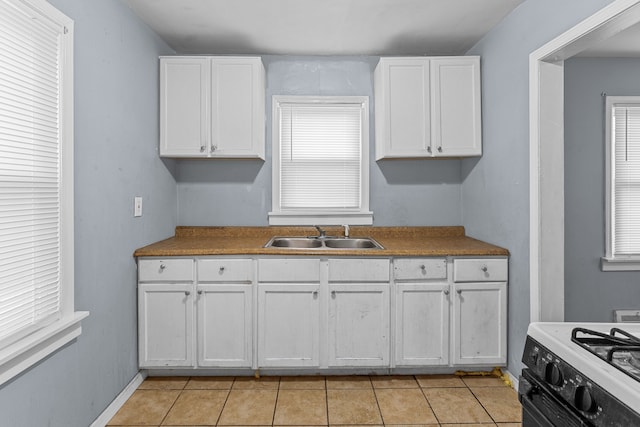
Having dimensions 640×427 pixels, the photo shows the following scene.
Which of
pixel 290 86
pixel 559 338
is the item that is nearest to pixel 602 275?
pixel 559 338

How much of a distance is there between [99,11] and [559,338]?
2.60 metres

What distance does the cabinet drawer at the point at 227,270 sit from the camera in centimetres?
250

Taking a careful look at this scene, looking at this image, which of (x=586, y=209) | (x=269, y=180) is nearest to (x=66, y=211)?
(x=269, y=180)

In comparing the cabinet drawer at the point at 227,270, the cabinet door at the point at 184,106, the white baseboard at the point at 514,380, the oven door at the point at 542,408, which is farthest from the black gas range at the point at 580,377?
the cabinet door at the point at 184,106

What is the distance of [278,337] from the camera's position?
8.22 ft

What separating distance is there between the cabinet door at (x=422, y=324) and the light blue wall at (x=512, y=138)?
0.45m

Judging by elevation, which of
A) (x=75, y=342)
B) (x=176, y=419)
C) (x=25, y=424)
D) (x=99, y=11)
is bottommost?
(x=176, y=419)

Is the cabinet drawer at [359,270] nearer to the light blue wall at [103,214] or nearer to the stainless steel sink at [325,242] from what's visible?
the stainless steel sink at [325,242]

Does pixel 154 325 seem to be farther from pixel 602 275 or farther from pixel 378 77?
pixel 602 275

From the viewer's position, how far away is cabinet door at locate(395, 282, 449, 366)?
8.21 ft

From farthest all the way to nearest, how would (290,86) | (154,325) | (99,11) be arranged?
(290,86), (154,325), (99,11)

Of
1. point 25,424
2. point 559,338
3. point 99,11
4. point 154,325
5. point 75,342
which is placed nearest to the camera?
point 559,338

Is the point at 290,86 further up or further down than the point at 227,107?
further up

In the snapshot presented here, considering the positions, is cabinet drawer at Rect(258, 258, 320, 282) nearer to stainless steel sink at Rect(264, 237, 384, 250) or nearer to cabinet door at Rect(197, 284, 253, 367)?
cabinet door at Rect(197, 284, 253, 367)
